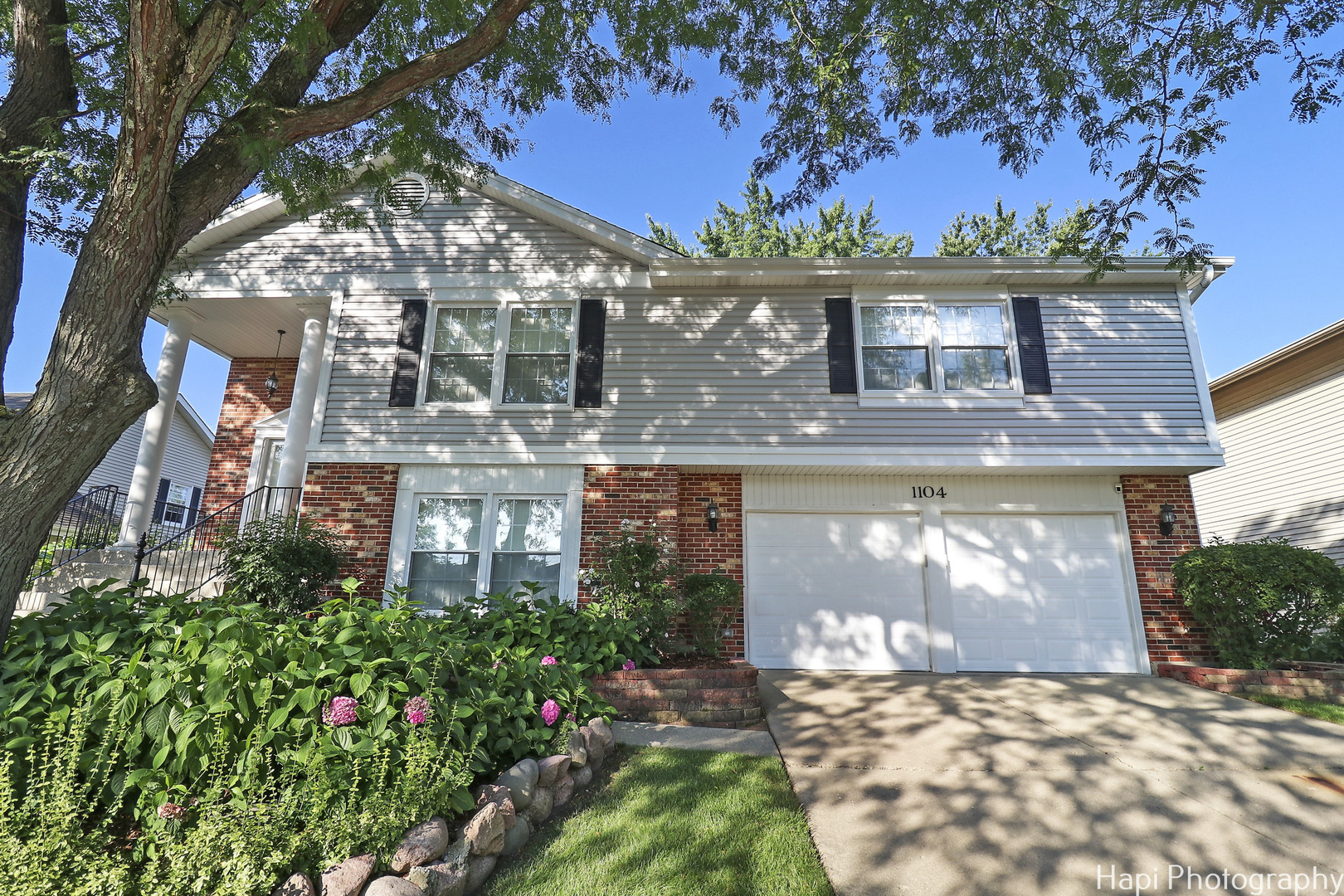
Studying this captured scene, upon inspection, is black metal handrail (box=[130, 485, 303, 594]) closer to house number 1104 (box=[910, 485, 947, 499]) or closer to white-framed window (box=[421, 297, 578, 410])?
white-framed window (box=[421, 297, 578, 410])

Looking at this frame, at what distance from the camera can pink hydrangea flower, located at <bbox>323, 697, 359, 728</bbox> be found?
11.0 ft

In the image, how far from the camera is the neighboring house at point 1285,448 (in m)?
10.6

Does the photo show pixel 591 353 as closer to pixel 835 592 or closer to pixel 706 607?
pixel 706 607

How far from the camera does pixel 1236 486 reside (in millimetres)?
12625

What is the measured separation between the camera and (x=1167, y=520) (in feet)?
27.8

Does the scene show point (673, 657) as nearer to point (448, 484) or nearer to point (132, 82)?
point (448, 484)

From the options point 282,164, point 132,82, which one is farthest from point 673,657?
point 132,82

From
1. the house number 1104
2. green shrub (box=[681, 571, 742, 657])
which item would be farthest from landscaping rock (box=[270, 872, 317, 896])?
the house number 1104

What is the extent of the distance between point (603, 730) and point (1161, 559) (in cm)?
759

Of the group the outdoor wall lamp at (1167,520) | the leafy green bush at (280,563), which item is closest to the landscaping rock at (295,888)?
the leafy green bush at (280,563)

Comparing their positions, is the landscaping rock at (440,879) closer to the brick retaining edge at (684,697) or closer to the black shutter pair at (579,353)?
the brick retaining edge at (684,697)

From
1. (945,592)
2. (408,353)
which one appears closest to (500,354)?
(408,353)

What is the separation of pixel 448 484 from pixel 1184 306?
9.62 metres

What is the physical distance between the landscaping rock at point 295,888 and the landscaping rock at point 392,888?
23 cm
